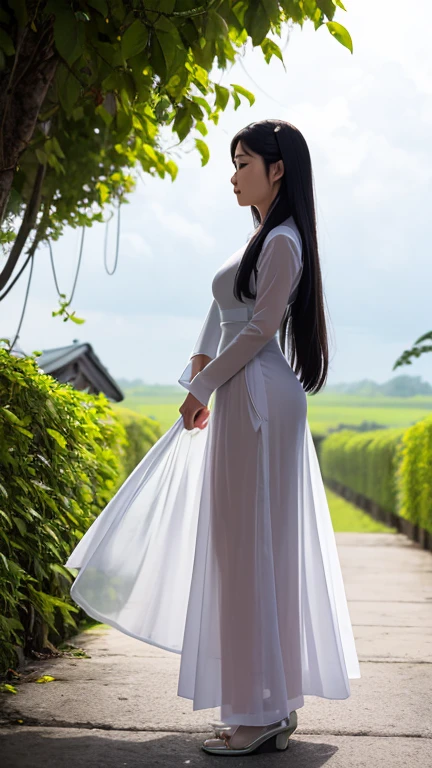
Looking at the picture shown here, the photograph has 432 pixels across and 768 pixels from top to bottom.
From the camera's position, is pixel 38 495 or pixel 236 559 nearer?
pixel 236 559

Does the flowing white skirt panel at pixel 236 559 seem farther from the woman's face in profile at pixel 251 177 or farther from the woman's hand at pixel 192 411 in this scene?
the woman's face in profile at pixel 251 177

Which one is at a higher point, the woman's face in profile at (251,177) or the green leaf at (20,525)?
the woman's face in profile at (251,177)

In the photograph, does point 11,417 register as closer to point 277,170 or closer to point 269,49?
point 277,170

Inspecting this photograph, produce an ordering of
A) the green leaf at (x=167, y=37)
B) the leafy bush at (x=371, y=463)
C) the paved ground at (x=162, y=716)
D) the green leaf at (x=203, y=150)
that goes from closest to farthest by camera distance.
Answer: the paved ground at (x=162, y=716)
the green leaf at (x=167, y=37)
the green leaf at (x=203, y=150)
the leafy bush at (x=371, y=463)

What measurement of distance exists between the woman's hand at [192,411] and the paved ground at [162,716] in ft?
3.29

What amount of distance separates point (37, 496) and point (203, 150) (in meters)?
2.05

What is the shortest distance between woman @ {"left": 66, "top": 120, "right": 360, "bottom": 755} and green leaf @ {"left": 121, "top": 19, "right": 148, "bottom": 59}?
0.43 m

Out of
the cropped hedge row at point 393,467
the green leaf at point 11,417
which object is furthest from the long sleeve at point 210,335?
the cropped hedge row at point 393,467

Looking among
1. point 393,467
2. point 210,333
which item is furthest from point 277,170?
point 393,467

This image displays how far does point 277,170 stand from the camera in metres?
2.80

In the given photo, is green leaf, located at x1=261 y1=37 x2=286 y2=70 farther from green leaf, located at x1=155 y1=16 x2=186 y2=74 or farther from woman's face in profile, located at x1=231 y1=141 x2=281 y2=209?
woman's face in profile, located at x1=231 y1=141 x2=281 y2=209

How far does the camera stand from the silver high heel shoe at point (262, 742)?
259 cm

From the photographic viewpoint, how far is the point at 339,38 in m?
2.85

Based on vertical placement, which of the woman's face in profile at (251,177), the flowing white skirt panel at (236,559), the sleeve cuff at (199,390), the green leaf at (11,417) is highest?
the woman's face in profile at (251,177)
